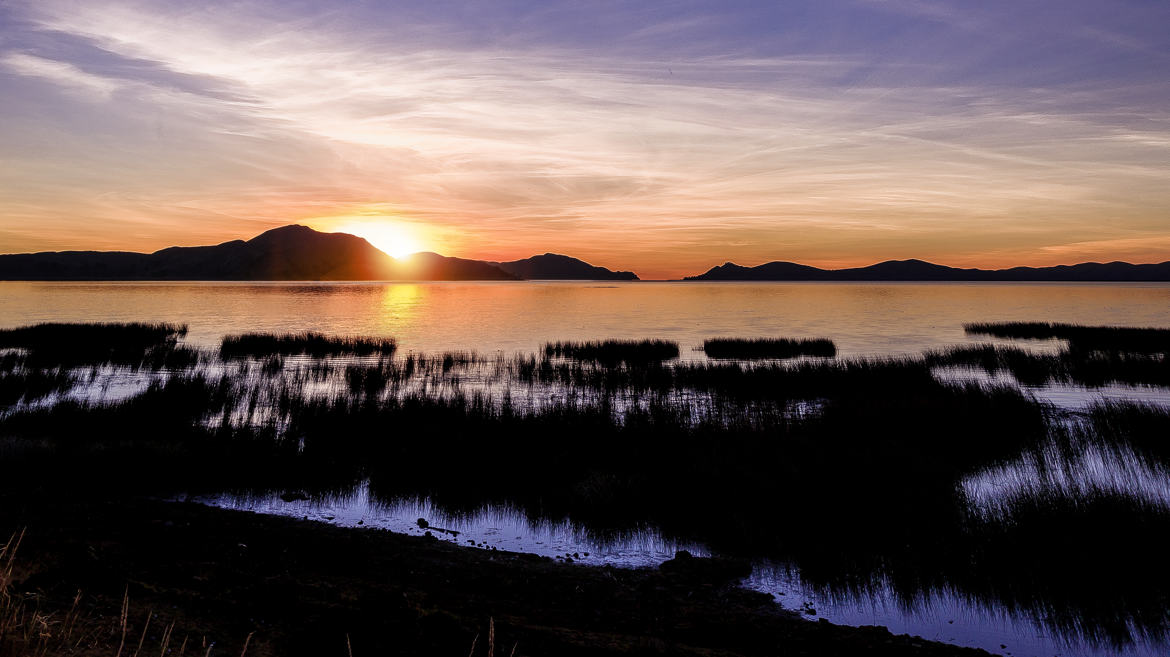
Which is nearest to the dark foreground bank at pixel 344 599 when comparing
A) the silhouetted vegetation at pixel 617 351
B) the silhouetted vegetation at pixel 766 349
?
the silhouetted vegetation at pixel 617 351

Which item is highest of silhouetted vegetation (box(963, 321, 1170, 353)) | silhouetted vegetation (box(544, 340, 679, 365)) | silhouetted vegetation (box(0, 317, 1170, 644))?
silhouetted vegetation (box(963, 321, 1170, 353))

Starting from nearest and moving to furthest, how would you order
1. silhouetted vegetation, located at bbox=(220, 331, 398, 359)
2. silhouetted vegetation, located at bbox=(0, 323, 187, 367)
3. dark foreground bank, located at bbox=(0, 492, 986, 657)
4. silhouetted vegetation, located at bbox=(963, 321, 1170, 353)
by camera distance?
1. dark foreground bank, located at bbox=(0, 492, 986, 657)
2. silhouetted vegetation, located at bbox=(0, 323, 187, 367)
3. silhouetted vegetation, located at bbox=(220, 331, 398, 359)
4. silhouetted vegetation, located at bbox=(963, 321, 1170, 353)

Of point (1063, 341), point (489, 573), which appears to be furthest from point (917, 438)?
point (1063, 341)

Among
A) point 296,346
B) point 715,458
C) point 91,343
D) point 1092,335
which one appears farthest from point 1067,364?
point 91,343

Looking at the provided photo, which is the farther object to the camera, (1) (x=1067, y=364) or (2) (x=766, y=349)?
(2) (x=766, y=349)

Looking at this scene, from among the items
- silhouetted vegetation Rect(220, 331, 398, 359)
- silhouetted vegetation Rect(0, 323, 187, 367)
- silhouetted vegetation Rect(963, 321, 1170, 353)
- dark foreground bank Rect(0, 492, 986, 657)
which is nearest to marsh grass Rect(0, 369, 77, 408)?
silhouetted vegetation Rect(0, 323, 187, 367)

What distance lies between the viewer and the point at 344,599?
6.53 metres

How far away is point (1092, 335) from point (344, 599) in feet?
154

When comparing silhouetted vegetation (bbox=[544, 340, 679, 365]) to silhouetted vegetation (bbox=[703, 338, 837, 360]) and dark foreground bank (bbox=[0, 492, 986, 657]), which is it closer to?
silhouetted vegetation (bbox=[703, 338, 837, 360])

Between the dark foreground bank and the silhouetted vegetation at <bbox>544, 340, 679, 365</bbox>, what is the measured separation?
22.2 metres

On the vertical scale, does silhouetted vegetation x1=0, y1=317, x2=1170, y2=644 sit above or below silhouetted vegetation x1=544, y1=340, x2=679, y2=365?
below

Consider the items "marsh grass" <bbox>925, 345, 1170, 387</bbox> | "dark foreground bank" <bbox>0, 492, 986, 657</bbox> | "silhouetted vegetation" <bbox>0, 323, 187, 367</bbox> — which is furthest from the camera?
"silhouetted vegetation" <bbox>0, 323, 187, 367</bbox>

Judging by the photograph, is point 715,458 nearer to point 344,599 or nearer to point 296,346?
point 344,599

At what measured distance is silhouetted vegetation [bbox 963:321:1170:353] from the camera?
1314 inches
